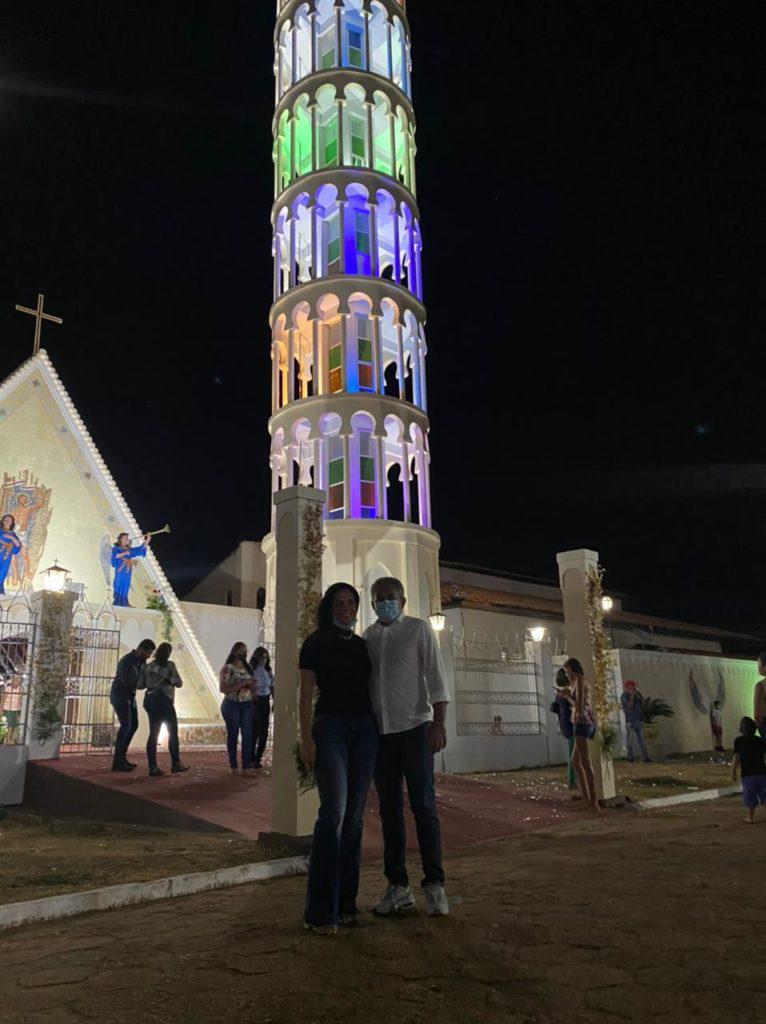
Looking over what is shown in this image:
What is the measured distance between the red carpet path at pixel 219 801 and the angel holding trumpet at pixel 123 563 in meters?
7.60

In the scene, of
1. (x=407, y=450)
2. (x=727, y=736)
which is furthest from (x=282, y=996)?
(x=727, y=736)

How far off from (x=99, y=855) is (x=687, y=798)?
7.43m

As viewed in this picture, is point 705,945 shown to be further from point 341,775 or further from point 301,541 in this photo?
point 301,541

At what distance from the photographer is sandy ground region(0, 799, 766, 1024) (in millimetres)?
2842

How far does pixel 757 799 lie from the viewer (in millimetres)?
7859

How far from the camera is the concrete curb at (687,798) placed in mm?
9828

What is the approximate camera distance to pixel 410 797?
4336mm

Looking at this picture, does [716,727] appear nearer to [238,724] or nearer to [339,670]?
[238,724]

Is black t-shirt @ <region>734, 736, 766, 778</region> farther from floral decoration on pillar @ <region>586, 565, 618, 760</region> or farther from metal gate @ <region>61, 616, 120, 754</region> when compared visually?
metal gate @ <region>61, 616, 120, 754</region>

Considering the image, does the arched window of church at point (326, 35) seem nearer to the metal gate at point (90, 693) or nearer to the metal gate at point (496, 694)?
the metal gate at point (90, 693)

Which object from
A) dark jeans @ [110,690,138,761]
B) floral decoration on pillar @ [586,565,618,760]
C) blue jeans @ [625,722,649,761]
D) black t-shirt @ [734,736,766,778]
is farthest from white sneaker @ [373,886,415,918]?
blue jeans @ [625,722,649,761]

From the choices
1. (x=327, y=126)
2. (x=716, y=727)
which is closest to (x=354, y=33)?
(x=327, y=126)

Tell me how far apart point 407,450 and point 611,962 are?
20672 millimetres

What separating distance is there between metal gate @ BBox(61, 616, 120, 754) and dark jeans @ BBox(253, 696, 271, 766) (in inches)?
133
